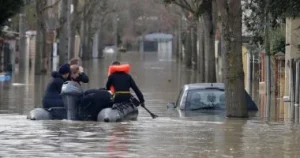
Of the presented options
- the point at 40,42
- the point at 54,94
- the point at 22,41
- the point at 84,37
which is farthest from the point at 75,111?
the point at 84,37

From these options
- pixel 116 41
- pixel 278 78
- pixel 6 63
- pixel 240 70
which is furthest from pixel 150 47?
pixel 240 70

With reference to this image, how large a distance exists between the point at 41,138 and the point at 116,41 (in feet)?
466

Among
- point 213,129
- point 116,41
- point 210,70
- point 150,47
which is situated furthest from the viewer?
point 150,47

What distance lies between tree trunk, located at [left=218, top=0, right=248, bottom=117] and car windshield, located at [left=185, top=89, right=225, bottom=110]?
1154 mm

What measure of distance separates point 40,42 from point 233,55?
4278 cm

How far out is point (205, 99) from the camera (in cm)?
2184

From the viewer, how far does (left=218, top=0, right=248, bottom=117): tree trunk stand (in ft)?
67.5

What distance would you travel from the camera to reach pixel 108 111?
18562 millimetres

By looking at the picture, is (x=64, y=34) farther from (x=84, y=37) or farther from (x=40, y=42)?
(x=84, y=37)

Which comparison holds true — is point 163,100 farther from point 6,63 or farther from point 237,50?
point 6,63

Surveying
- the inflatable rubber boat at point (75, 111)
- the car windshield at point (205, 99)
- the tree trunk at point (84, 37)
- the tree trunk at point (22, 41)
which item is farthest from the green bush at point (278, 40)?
the tree trunk at point (84, 37)

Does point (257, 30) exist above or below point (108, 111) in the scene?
above

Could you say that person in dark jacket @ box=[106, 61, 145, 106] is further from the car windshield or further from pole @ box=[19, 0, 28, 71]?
pole @ box=[19, 0, 28, 71]

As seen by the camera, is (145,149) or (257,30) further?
(257,30)
